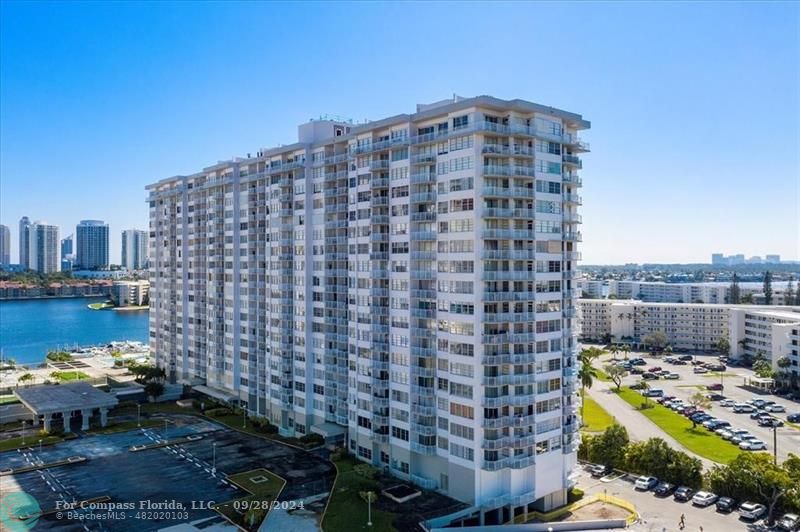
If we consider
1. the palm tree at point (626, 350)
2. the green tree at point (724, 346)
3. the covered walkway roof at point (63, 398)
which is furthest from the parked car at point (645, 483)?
the green tree at point (724, 346)

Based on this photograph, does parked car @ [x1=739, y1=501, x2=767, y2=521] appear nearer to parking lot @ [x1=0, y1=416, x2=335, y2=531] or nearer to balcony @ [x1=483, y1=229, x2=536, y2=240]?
balcony @ [x1=483, y1=229, x2=536, y2=240]

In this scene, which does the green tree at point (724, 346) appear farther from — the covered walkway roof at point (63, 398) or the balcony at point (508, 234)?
the covered walkway roof at point (63, 398)

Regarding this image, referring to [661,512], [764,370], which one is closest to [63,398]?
[661,512]

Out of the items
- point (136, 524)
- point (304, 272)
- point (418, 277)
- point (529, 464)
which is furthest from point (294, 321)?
point (529, 464)

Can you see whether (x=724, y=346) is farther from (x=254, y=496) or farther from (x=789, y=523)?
(x=254, y=496)

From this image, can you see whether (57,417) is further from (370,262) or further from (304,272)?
(370,262)
